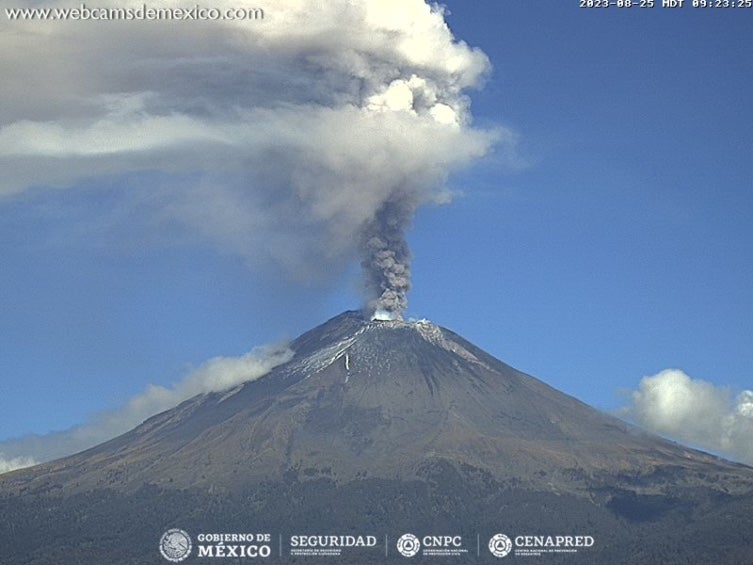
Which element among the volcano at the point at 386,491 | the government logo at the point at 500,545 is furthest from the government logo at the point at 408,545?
the government logo at the point at 500,545

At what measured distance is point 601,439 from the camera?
652 feet

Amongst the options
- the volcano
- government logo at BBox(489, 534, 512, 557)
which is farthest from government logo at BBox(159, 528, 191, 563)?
government logo at BBox(489, 534, 512, 557)

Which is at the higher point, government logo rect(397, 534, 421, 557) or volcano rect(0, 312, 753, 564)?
volcano rect(0, 312, 753, 564)

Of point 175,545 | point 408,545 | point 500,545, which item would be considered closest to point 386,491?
point 408,545

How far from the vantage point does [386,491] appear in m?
171

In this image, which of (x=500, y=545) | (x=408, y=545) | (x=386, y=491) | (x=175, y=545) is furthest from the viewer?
(x=386, y=491)

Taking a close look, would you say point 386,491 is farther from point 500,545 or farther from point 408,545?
point 500,545

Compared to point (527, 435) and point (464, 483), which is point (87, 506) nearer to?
point (464, 483)

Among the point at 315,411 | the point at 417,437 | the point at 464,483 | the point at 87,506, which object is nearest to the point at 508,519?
the point at 464,483

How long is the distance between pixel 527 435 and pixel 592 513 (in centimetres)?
2657

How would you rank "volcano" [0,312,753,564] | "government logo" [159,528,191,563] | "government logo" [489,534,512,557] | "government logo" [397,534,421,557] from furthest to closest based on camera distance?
"volcano" [0,312,753,564] → "government logo" [489,534,512,557] → "government logo" [159,528,191,563] → "government logo" [397,534,421,557]

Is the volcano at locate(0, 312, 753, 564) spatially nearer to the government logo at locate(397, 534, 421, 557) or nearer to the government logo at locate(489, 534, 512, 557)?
the government logo at locate(489, 534, 512, 557)

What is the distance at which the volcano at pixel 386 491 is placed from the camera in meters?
159

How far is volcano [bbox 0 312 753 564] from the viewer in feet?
520
